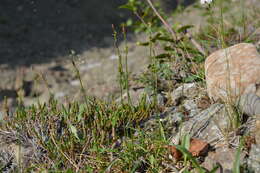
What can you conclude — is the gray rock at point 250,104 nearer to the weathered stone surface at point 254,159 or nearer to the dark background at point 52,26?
the weathered stone surface at point 254,159

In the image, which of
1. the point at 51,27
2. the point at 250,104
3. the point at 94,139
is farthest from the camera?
the point at 51,27

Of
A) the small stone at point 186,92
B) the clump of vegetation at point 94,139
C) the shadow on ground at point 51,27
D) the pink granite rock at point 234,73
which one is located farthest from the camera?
the shadow on ground at point 51,27

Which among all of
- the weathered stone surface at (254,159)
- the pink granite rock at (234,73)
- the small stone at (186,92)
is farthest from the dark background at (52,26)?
the weathered stone surface at (254,159)

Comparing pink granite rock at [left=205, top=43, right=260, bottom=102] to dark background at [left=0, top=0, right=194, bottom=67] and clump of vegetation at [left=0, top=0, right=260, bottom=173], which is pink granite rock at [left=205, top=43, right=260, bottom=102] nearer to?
clump of vegetation at [left=0, top=0, right=260, bottom=173]

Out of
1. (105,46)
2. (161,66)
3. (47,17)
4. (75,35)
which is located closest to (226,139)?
(161,66)

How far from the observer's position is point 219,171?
127 cm

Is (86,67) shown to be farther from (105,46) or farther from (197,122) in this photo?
(197,122)

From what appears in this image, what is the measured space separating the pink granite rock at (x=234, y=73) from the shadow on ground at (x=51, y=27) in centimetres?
349

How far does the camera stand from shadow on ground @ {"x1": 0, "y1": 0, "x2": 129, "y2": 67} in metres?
5.04

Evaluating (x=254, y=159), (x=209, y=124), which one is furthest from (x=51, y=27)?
(x=254, y=159)

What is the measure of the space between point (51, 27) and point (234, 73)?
15.3 feet

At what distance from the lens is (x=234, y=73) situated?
67.8 inches

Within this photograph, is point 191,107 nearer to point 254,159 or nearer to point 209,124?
point 209,124

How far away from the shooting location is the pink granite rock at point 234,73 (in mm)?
1635
